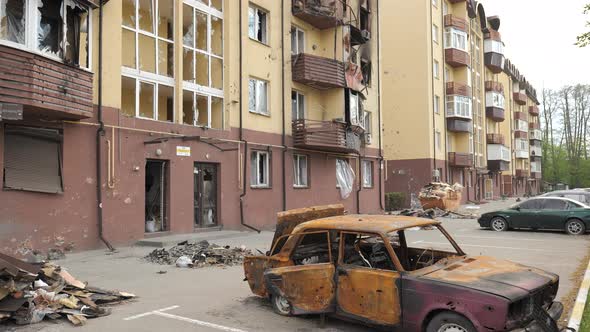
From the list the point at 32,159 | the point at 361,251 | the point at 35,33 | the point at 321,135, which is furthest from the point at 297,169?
the point at 361,251

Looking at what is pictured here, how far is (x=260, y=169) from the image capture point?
1933cm

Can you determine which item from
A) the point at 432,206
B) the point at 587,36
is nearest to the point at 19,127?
the point at 587,36

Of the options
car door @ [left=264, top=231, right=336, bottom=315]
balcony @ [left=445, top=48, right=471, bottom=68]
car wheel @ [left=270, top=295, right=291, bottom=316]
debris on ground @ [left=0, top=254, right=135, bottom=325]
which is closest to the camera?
car door @ [left=264, top=231, right=336, bottom=315]

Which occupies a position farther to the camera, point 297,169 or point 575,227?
point 297,169

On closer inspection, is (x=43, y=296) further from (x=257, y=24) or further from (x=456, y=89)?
(x=456, y=89)

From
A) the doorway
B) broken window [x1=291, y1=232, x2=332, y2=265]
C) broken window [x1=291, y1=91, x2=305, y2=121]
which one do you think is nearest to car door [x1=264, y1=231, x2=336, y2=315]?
broken window [x1=291, y1=232, x2=332, y2=265]

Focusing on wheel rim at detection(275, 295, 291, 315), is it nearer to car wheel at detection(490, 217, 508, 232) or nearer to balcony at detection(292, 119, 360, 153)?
balcony at detection(292, 119, 360, 153)

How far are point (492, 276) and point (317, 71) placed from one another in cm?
1724

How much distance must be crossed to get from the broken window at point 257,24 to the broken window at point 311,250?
1390 centimetres

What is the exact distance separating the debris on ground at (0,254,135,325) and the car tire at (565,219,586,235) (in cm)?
1547

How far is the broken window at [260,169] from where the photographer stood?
61.9 ft

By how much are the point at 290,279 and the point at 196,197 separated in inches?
425

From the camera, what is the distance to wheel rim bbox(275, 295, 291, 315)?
21.4 ft

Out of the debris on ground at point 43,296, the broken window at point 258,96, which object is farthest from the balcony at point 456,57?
the debris on ground at point 43,296
